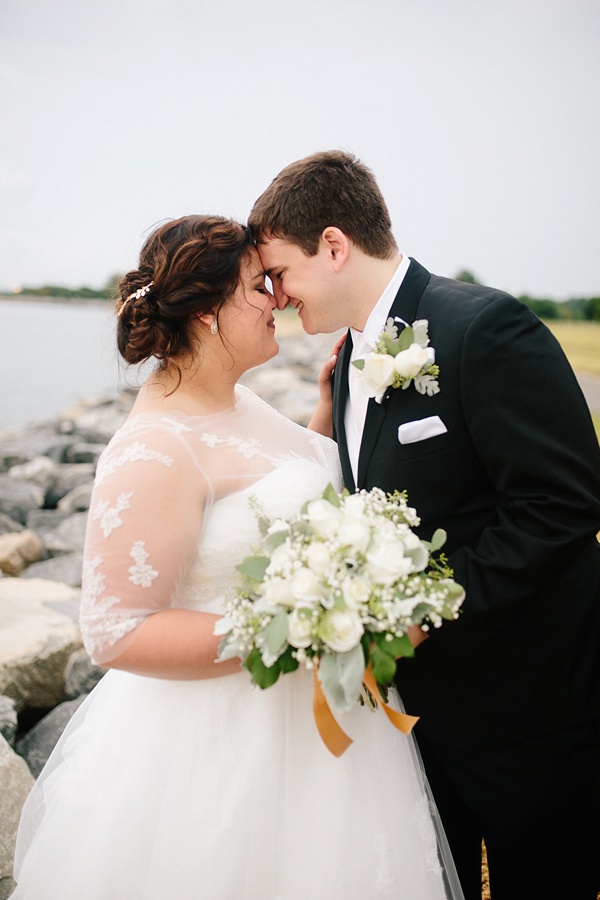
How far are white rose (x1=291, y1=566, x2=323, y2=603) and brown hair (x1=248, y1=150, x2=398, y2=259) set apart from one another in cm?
155

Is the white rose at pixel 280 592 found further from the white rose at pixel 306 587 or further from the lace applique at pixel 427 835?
the lace applique at pixel 427 835

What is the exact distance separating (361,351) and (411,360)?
24.8 inches

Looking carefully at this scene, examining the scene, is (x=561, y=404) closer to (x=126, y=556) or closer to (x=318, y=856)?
(x=126, y=556)

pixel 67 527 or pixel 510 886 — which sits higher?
pixel 510 886

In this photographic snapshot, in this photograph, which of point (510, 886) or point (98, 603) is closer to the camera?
point (98, 603)

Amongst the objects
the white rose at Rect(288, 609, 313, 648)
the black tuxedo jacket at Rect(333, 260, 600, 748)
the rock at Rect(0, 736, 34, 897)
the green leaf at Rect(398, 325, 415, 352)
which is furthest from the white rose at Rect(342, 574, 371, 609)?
the rock at Rect(0, 736, 34, 897)

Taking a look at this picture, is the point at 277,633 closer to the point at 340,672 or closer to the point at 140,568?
the point at 340,672

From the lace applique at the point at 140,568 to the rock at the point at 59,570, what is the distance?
460 centimetres

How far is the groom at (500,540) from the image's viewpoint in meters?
2.12

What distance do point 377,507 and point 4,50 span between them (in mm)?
16939

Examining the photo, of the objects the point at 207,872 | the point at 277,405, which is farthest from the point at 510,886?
the point at 277,405

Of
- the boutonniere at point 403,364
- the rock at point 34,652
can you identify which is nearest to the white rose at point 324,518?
the boutonniere at point 403,364

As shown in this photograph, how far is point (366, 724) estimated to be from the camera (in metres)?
2.36

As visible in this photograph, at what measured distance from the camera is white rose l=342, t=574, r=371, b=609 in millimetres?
1638
